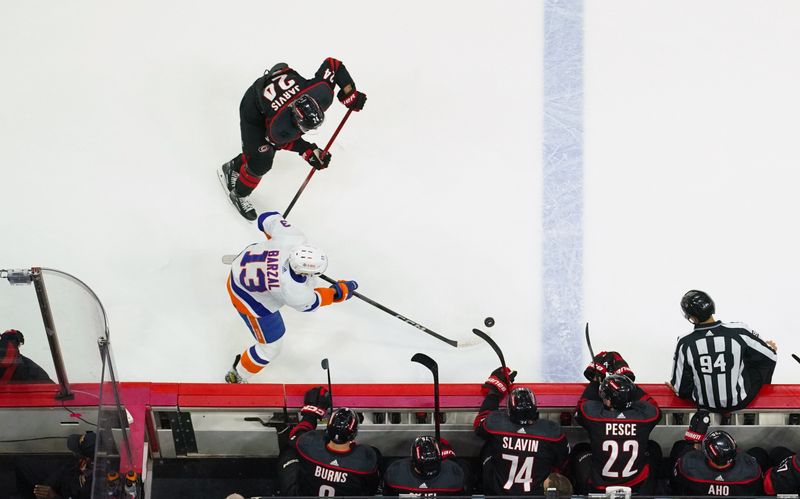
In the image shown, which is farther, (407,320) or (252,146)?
(252,146)

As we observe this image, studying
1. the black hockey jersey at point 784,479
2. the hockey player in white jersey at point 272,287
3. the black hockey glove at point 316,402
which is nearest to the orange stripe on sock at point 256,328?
the hockey player in white jersey at point 272,287

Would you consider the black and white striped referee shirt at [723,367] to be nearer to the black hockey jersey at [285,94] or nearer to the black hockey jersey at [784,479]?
the black hockey jersey at [784,479]

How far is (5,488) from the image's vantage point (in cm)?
405

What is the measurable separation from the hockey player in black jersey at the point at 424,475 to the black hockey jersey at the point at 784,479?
1.18 metres

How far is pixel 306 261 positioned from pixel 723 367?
183cm

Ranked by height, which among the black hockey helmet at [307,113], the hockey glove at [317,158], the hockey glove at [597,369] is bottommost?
the hockey glove at [597,369]

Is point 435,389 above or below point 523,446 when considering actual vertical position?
above

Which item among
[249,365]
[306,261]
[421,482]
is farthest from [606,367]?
[249,365]

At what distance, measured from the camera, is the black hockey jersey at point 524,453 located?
4383 mm

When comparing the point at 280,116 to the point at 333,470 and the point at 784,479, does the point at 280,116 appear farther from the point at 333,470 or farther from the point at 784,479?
Result: the point at 784,479

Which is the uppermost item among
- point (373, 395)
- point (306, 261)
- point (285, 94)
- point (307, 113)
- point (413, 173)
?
point (285, 94)

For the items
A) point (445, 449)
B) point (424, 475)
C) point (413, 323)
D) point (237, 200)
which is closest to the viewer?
point (424, 475)

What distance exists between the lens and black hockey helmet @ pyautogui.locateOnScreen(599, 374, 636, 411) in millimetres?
4414

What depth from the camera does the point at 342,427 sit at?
4.25 m
